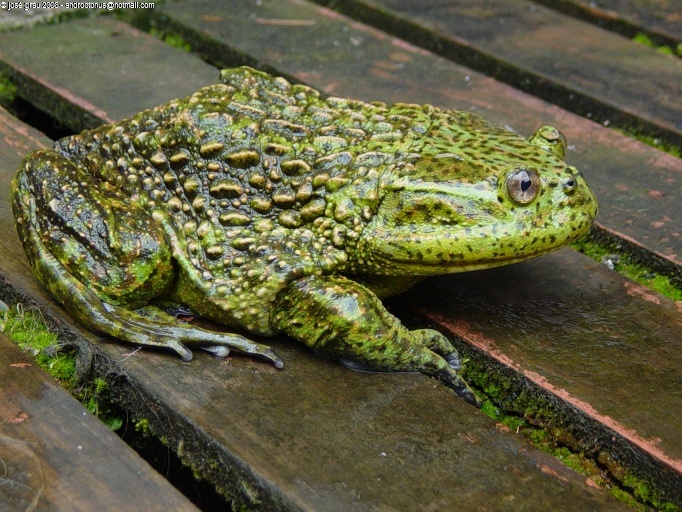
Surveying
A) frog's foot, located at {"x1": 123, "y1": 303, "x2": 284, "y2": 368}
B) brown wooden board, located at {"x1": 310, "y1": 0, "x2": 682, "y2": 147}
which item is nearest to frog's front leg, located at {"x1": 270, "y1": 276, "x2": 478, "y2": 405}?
frog's foot, located at {"x1": 123, "y1": 303, "x2": 284, "y2": 368}

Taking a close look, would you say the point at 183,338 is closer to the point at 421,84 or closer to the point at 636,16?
the point at 421,84

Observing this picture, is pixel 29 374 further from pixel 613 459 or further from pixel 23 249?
pixel 613 459

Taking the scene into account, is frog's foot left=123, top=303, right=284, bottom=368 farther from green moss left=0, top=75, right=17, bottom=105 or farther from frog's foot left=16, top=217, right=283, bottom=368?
green moss left=0, top=75, right=17, bottom=105

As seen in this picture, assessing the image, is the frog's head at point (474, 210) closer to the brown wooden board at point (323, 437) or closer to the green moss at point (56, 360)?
the brown wooden board at point (323, 437)

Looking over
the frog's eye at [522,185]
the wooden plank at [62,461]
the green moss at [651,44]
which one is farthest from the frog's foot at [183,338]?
Result: the green moss at [651,44]

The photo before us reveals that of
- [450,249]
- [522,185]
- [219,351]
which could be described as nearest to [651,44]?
[522,185]

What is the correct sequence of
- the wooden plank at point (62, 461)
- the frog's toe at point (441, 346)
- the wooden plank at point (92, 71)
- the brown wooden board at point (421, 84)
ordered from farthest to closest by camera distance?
the wooden plank at point (92, 71) < the brown wooden board at point (421, 84) < the frog's toe at point (441, 346) < the wooden plank at point (62, 461)

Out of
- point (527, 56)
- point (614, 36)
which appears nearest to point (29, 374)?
point (527, 56)
